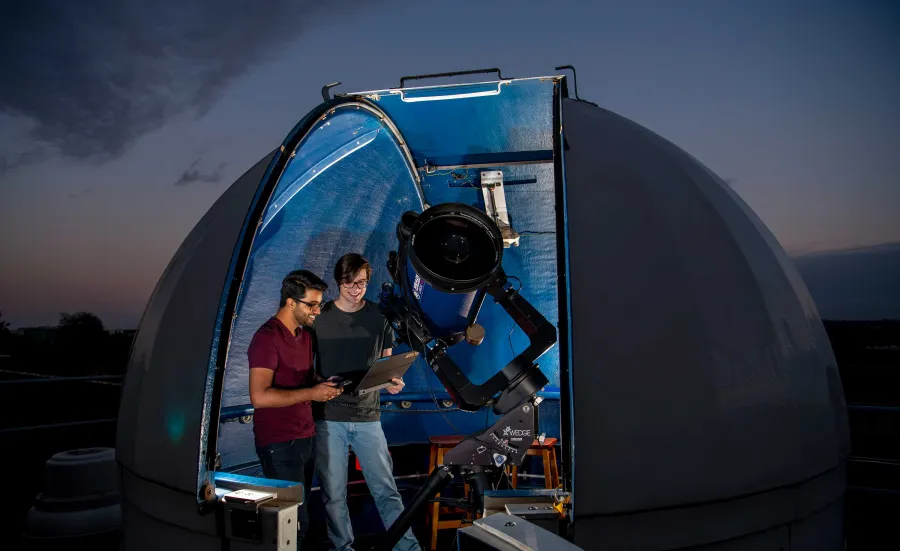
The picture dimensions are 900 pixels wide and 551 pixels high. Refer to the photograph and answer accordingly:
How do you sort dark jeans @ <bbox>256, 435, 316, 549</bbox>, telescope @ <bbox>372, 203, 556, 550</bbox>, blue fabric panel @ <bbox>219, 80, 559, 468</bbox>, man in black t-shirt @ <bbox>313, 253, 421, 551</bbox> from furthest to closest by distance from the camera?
blue fabric panel @ <bbox>219, 80, 559, 468</bbox> < man in black t-shirt @ <bbox>313, 253, 421, 551</bbox> < dark jeans @ <bbox>256, 435, 316, 549</bbox> < telescope @ <bbox>372, 203, 556, 550</bbox>

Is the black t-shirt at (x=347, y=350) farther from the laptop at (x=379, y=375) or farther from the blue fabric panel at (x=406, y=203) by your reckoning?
the blue fabric panel at (x=406, y=203)

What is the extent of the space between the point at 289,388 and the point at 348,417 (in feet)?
1.86

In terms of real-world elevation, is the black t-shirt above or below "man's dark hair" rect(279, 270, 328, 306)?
below

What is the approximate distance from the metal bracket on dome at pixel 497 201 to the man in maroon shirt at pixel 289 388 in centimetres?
215

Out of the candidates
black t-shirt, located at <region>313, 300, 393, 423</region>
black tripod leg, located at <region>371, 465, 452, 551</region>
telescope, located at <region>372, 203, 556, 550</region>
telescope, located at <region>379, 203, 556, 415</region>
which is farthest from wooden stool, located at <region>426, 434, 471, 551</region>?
telescope, located at <region>379, 203, 556, 415</region>

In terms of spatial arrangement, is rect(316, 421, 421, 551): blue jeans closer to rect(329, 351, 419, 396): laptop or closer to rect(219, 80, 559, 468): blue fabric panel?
rect(329, 351, 419, 396): laptop

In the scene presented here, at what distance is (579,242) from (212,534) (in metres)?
2.93

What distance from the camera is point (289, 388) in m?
3.98

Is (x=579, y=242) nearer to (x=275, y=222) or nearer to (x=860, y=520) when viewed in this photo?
(x=275, y=222)

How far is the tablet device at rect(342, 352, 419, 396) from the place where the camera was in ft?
12.1

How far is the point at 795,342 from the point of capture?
12.4ft

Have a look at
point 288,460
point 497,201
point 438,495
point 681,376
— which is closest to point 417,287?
point 288,460

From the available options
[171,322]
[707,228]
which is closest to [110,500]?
[171,322]

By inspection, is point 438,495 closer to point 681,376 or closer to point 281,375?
point 281,375
